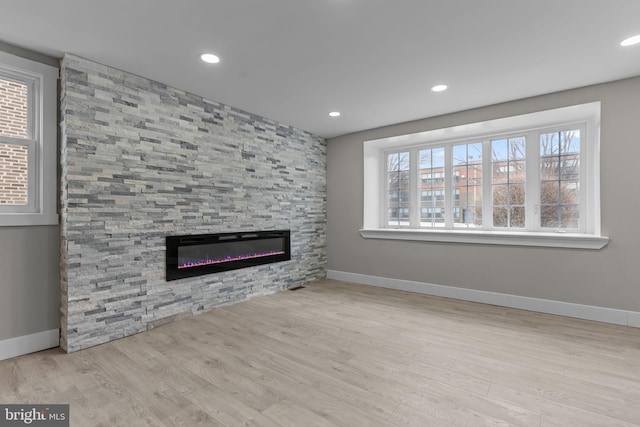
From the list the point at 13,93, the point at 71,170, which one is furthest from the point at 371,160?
the point at 13,93

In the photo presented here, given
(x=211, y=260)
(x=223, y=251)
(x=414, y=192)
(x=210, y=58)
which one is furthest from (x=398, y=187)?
(x=210, y=58)

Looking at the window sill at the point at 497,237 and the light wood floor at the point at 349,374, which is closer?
the light wood floor at the point at 349,374

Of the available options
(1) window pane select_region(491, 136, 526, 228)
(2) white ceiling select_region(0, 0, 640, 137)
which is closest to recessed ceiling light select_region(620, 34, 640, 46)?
(2) white ceiling select_region(0, 0, 640, 137)

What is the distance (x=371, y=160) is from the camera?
16.5ft

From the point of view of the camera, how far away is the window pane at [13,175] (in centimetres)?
243

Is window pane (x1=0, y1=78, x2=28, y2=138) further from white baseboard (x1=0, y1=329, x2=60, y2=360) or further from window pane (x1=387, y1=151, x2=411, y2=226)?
window pane (x1=387, y1=151, x2=411, y2=226)

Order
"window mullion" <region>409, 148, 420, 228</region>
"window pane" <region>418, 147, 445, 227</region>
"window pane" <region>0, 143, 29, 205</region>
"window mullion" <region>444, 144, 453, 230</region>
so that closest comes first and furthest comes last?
1. "window pane" <region>0, 143, 29, 205</region>
2. "window mullion" <region>444, 144, 453, 230</region>
3. "window pane" <region>418, 147, 445, 227</region>
4. "window mullion" <region>409, 148, 420, 228</region>

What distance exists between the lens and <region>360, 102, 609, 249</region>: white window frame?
3.33 meters

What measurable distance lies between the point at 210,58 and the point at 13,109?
1.67 metres

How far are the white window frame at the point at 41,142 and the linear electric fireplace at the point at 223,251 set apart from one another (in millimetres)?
1020

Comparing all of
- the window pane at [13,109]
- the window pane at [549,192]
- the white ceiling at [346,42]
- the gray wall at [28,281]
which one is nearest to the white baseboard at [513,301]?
the window pane at [549,192]

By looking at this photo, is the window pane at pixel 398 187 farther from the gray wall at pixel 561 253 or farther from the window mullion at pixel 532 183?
the window mullion at pixel 532 183

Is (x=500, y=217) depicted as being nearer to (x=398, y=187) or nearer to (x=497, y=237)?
(x=497, y=237)

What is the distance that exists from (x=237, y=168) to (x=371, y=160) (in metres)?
2.28
